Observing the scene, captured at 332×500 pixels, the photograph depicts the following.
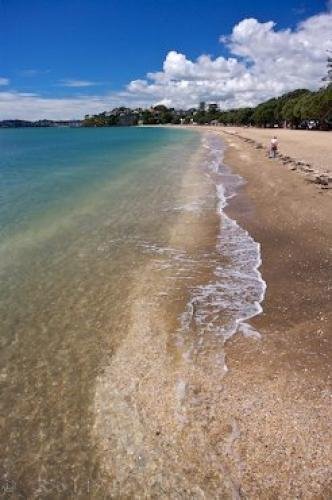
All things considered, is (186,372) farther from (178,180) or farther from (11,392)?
(178,180)

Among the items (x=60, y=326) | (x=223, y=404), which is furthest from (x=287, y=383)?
(x=60, y=326)

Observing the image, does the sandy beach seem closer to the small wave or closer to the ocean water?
the small wave

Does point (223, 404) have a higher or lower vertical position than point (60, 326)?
higher

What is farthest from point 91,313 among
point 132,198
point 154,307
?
point 132,198

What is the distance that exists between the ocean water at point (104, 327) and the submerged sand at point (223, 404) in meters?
0.05

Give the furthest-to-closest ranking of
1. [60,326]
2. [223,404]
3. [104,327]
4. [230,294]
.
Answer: [230,294], [60,326], [104,327], [223,404]

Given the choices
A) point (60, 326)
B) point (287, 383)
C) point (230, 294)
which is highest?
point (287, 383)

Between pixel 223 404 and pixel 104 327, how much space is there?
13.6 ft

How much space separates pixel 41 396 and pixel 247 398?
13.1 feet

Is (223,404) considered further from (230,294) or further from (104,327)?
(230,294)

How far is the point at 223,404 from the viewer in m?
7.60

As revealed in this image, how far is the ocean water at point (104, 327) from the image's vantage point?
6828mm

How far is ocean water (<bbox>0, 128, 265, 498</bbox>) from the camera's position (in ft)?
22.4

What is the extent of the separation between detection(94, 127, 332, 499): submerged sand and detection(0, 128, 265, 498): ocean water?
0.05 meters
